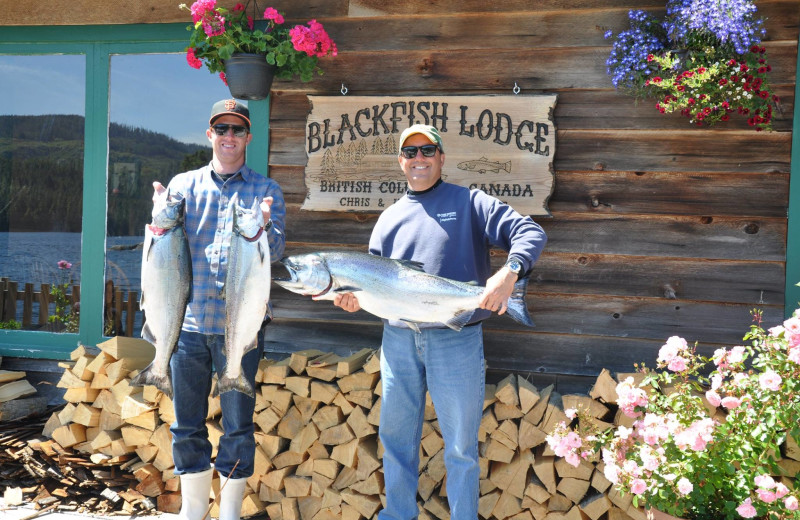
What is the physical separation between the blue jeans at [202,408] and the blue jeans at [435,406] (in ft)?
2.53

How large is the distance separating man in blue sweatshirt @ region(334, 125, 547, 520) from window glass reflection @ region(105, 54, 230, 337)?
2543 millimetres

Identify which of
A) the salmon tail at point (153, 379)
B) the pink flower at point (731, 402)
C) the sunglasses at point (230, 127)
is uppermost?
the sunglasses at point (230, 127)

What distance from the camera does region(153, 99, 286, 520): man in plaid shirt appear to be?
366cm

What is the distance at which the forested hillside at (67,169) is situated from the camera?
538 centimetres

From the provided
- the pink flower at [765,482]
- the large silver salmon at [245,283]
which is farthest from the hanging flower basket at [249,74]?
the pink flower at [765,482]

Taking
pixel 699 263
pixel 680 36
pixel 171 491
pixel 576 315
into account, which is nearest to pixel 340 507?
pixel 171 491

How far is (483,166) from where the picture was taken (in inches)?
178

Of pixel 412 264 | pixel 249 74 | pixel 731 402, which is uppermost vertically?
pixel 249 74

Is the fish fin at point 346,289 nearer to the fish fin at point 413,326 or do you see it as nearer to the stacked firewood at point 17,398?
the fish fin at point 413,326

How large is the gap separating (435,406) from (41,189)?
3939 mm

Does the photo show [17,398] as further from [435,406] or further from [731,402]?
[731,402]

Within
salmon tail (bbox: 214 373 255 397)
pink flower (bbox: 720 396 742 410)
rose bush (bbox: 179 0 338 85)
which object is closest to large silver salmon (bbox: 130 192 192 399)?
salmon tail (bbox: 214 373 255 397)

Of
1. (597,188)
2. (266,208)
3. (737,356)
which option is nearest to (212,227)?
(266,208)

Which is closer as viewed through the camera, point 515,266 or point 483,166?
point 515,266
